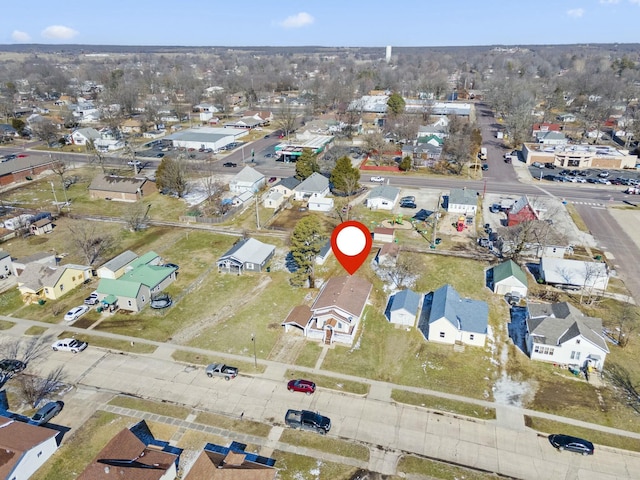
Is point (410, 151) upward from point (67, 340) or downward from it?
upward

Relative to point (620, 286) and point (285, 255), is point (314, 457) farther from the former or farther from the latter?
point (620, 286)

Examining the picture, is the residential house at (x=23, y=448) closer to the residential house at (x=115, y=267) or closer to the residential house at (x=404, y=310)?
the residential house at (x=115, y=267)

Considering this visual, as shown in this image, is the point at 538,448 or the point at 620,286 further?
the point at 620,286

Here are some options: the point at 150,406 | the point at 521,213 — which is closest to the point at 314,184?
the point at 521,213

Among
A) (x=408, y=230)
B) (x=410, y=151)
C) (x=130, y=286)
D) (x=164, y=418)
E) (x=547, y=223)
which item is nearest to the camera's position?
(x=164, y=418)

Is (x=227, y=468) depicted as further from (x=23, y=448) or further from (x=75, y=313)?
(x=75, y=313)

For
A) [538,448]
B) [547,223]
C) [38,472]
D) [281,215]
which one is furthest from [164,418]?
[547,223]

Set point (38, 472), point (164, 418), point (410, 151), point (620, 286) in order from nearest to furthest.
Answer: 1. point (38, 472)
2. point (164, 418)
3. point (620, 286)
4. point (410, 151)
